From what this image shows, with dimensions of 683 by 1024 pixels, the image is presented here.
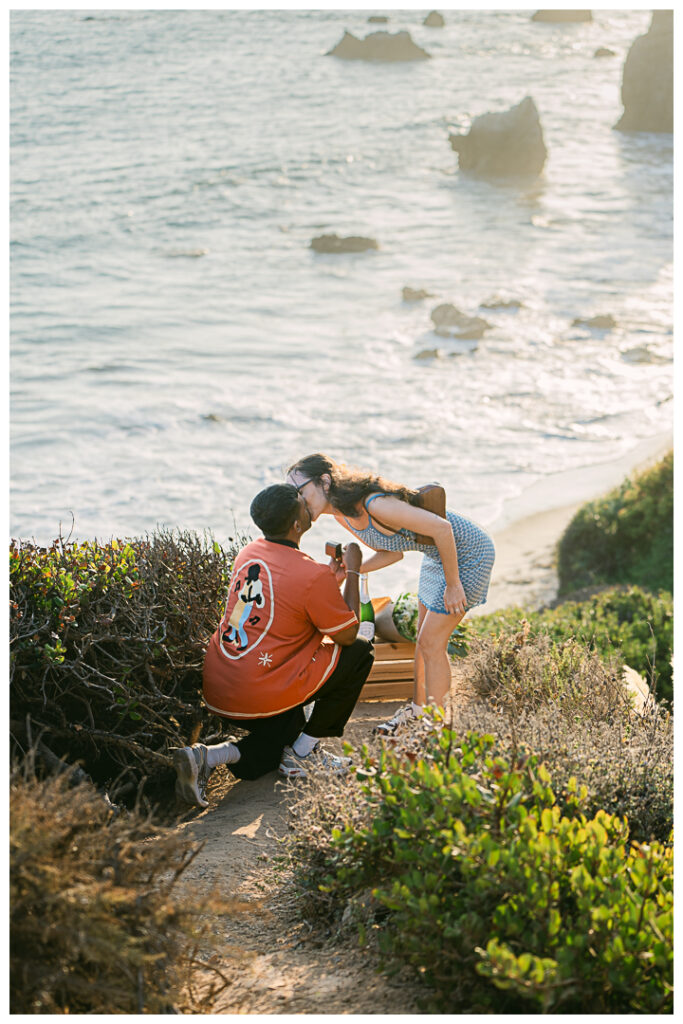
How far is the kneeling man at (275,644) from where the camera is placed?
170 inches

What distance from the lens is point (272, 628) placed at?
171 inches

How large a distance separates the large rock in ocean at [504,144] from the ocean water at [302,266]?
3.34ft

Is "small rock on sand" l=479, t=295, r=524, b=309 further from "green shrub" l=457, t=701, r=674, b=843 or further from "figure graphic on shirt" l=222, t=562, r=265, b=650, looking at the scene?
"green shrub" l=457, t=701, r=674, b=843

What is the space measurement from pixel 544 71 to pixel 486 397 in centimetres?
4166

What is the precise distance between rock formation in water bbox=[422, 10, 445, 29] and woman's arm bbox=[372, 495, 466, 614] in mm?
57031


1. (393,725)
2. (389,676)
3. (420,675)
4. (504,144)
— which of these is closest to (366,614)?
(389,676)

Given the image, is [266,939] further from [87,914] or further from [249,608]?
[249,608]

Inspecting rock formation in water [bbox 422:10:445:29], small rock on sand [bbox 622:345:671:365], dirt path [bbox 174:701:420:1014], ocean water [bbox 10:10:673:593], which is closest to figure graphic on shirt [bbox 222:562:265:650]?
dirt path [bbox 174:701:420:1014]

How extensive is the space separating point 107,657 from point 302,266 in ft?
94.5

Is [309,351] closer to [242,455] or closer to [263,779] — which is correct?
[242,455]

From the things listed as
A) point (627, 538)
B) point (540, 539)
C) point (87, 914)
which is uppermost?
point (87, 914)

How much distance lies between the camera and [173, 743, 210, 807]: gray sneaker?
4.19 meters

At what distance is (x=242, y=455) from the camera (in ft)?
56.3
